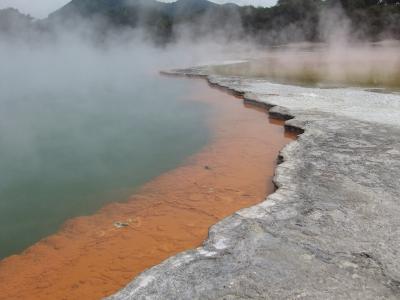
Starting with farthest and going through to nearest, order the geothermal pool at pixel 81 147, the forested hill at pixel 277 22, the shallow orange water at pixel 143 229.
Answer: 1. the forested hill at pixel 277 22
2. the geothermal pool at pixel 81 147
3. the shallow orange water at pixel 143 229

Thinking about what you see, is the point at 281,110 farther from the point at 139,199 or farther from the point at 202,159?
the point at 139,199

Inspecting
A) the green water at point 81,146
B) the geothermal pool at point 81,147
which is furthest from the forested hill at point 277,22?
the geothermal pool at point 81,147

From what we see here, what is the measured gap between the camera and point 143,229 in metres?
2.99

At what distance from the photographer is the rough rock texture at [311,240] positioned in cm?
194

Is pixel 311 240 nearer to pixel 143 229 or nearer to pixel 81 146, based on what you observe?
pixel 143 229

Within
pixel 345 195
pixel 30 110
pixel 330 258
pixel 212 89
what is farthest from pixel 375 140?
pixel 30 110

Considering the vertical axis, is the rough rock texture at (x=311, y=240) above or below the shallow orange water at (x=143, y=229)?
above

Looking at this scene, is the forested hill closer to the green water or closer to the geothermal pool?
the green water

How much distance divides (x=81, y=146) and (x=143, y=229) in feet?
8.10

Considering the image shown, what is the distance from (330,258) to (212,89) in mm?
6827

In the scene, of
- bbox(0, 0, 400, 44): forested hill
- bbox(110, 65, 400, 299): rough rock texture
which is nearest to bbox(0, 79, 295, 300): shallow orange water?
bbox(110, 65, 400, 299): rough rock texture

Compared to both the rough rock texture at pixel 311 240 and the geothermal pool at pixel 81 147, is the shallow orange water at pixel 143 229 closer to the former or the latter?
the geothermal pool at pixel 81 147

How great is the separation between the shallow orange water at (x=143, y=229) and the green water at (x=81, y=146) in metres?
0.23

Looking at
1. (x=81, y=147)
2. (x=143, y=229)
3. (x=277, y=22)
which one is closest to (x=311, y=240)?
(x=143, y=229)
